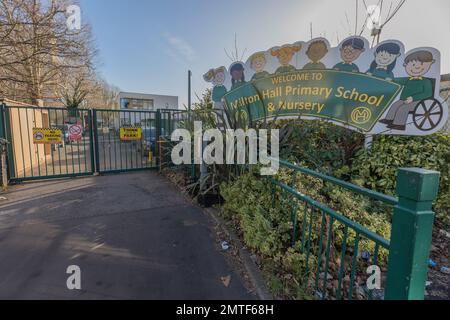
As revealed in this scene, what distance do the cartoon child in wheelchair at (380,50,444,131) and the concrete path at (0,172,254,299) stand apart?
3.43 meters

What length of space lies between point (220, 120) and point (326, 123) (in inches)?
75.5

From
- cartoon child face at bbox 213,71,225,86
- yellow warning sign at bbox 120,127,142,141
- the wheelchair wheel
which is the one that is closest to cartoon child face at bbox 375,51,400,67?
the wheelchair wheel

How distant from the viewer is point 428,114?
3.31 metres

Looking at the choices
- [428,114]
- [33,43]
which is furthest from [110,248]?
[33,43]

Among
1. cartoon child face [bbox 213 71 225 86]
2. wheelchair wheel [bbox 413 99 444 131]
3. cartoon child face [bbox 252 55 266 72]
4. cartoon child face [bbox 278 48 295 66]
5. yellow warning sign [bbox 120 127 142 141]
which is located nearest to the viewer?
wheelchair wheel [bbox 413 99 444 131]

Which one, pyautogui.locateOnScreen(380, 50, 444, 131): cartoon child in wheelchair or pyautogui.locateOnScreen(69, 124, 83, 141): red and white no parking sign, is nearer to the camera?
pyautogui.locateOnScreen(380, 50, 444, 131): cartoon child in wheelchair

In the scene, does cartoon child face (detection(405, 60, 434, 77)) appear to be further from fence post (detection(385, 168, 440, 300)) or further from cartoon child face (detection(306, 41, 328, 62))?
fence post (detection(385, 168, 440, 300))

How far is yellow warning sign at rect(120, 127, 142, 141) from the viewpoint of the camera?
21.7 feet

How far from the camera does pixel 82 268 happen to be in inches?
95.0

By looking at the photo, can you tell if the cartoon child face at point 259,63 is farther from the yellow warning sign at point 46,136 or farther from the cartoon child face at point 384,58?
the yellow warning sign at point 46,136

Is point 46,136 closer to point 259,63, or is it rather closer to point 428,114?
point 259,63

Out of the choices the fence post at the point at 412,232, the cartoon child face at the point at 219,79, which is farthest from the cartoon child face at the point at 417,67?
the cartoon child face at the point at 219,79

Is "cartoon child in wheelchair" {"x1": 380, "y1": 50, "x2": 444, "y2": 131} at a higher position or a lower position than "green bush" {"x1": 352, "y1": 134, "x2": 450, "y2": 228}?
higher
